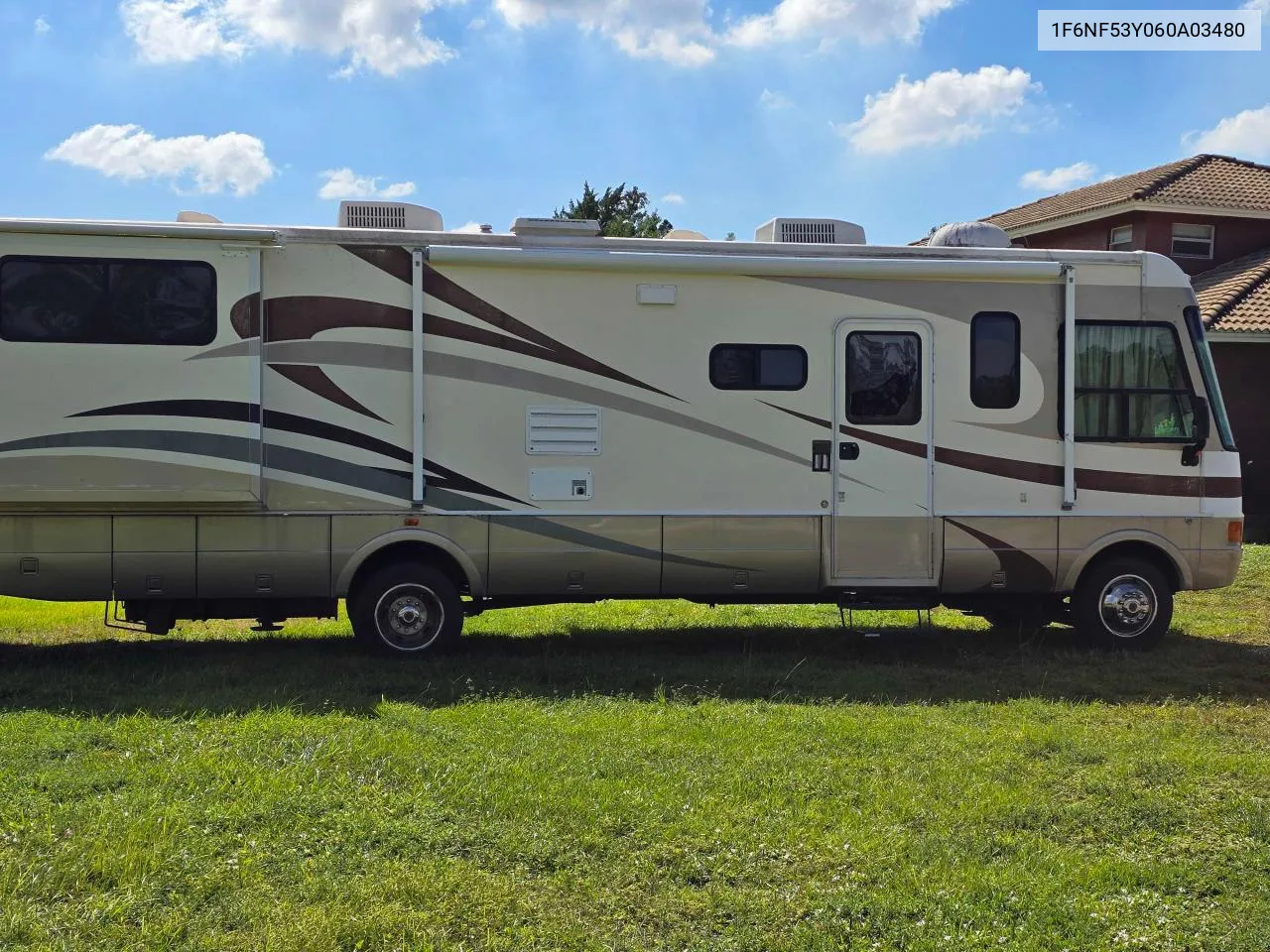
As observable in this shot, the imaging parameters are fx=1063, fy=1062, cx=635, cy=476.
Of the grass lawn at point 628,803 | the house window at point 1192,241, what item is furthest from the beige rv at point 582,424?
the house window at point 1192,241

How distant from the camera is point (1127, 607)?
801 centimetres

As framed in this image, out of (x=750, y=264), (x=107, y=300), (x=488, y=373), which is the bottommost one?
(x=488, y=373)

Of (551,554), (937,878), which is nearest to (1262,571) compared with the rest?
(551,554)

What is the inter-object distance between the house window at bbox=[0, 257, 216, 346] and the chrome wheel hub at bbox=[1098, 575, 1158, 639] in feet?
22.1

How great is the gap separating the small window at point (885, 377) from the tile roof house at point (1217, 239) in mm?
11083

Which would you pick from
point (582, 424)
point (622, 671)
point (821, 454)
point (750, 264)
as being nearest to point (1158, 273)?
point (821, 454)

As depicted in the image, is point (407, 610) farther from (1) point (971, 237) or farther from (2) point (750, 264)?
(1) point (971, 237)

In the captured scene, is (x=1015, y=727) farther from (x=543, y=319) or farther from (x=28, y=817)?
(x=28, y=817)

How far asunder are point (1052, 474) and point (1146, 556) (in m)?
1.06

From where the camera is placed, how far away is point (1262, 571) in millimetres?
12281

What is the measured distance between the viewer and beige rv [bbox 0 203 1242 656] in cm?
702

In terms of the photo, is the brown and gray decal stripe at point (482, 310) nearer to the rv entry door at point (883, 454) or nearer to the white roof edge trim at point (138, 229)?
the white roof edge trim at point (138, 229)

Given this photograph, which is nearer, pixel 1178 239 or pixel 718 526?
pixel 718 526

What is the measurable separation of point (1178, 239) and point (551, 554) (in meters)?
A: 17.8
